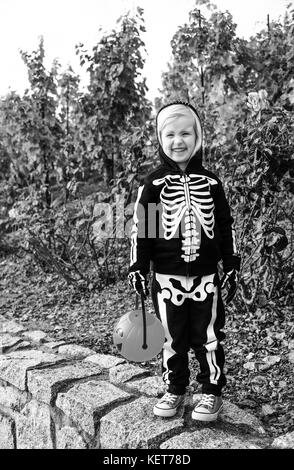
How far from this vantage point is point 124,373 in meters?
2.93

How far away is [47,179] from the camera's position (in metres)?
6.57

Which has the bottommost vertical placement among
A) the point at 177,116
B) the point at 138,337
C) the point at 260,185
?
the point at 138,337

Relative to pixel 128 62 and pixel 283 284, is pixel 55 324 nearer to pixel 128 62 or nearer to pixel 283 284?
pixel 283 284

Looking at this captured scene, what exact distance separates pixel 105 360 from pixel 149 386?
516 millimetres

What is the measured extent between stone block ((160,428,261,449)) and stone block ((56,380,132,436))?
17.7 inches

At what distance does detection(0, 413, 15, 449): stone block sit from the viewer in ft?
10.6

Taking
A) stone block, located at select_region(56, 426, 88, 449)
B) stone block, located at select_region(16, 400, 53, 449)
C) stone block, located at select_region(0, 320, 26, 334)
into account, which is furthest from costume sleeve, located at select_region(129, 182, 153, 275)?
stone block, located at select_region(0, 320, 26, 334)

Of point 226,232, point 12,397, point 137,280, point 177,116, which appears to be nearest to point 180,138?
point 177,116

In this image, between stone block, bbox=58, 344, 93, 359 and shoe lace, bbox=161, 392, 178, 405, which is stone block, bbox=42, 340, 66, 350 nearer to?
stone block, bbox=58, 344, 93, 359

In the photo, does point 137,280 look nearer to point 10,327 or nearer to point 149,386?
point 149,386

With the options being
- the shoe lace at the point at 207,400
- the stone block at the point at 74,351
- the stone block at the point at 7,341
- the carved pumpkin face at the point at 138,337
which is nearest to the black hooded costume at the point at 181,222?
the carved pumpkin face at the point at 138,337

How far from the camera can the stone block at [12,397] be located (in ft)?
10.0
